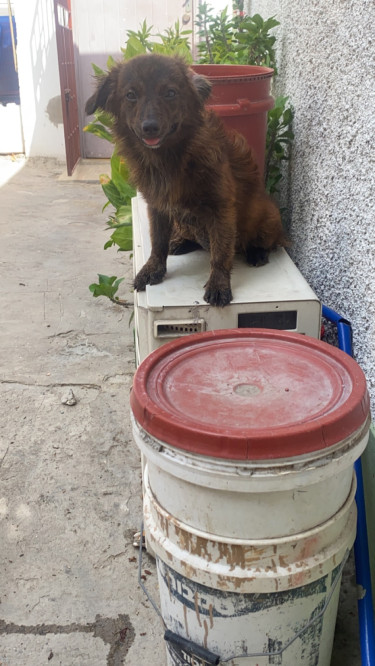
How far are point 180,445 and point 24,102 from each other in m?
8.46

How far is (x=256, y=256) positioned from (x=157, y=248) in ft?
1.20

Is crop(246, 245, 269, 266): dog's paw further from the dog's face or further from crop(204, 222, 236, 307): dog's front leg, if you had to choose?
the dog's face

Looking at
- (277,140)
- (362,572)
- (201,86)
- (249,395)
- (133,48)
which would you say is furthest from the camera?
(133,48)

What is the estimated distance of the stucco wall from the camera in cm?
178

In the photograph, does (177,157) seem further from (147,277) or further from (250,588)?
(250,588)

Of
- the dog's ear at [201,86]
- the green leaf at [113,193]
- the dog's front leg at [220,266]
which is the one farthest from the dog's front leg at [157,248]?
the green leaf at [113,193]

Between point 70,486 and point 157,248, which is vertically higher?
point 157,248

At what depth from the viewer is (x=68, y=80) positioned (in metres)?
8.00

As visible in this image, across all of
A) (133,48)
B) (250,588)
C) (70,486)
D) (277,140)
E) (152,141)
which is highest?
(133,48)

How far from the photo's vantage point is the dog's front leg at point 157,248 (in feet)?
6.92

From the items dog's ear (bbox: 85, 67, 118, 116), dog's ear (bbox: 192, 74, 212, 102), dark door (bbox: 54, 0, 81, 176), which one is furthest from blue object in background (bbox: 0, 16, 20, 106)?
dog's ear (bbox: 192, 74, 212, 102)

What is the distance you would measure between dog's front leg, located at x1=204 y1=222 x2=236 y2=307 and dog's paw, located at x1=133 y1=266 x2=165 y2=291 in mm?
187

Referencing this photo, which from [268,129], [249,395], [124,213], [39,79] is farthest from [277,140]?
[39,79]

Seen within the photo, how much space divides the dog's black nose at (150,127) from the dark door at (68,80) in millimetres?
6162
